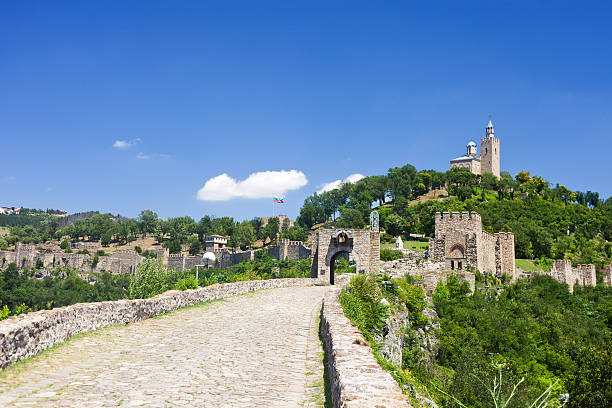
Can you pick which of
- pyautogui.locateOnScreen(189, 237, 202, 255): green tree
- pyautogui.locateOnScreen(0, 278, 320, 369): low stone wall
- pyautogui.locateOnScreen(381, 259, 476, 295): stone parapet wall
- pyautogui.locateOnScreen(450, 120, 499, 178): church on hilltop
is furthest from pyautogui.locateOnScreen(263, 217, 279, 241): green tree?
pyautogui.locateOnScreen(0, 278, 320, 369): low stone wall

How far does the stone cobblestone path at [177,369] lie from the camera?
5035mm

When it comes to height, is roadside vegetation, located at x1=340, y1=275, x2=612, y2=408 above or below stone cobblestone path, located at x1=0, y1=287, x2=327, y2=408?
below

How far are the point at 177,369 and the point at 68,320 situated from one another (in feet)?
8.92

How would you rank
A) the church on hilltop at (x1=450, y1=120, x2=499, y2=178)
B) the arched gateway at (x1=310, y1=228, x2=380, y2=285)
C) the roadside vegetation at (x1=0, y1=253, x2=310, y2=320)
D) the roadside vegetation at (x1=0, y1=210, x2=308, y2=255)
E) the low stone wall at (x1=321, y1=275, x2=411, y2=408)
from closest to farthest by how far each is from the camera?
the low stone wall at (x1=321, y1=275, x2=411, y2=408) → the arched gateway at (x1=310, y1=228, x2=380, y2=285) → the roadside vegetation at (x1=0, y1=253, x2=310, y2=320) → the roadside vegetation at (x1=0, y1=210, x2=308, y2=255) → the church on hilltop at (x1=450, y1=120, x2=499, y2=178)

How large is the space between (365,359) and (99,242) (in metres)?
119

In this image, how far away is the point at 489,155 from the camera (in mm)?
100500

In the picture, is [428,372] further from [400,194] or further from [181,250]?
[181,250]

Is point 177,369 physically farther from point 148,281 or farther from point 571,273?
point 571,273

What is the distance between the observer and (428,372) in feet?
42.6

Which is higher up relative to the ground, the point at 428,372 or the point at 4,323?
the point at 4,323

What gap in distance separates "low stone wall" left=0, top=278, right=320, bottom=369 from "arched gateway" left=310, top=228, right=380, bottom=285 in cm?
1210

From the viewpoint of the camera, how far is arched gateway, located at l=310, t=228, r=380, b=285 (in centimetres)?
2548

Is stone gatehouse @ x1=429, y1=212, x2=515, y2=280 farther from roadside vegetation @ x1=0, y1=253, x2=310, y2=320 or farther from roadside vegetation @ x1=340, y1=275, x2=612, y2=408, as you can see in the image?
roadside vegetation @ x1=0, y1=253, x2=310, y2=320

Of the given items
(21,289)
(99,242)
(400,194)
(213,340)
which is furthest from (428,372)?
(99,242)
